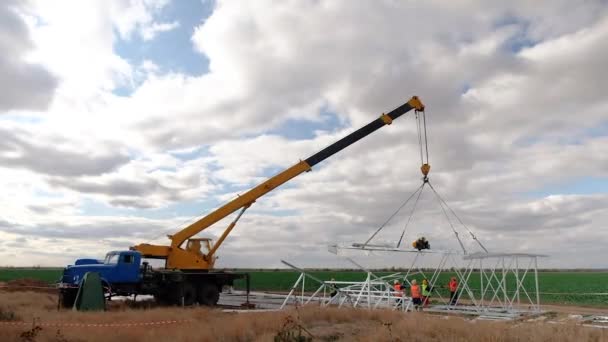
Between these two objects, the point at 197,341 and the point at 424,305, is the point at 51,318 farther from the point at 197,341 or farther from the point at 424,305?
the point at 424,305

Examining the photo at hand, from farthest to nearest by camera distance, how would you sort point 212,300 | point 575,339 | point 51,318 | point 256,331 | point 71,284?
point 212,300 → point 71,284 → point 51,318 → point 256,331 → point 575,339

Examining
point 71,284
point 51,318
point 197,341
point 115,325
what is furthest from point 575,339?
point 71,284

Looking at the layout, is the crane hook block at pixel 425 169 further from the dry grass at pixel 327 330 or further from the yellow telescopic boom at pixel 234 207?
the dry grass at pixel 327 330

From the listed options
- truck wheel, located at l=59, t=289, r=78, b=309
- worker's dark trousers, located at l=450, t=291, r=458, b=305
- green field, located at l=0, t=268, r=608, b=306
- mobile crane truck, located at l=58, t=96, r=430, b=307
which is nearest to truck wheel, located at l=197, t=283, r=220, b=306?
mobile crane truck, located at l=58, t=96, r=430, b=307

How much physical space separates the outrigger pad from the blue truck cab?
3.58 meters

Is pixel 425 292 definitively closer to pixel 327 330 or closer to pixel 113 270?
pixel 327 330

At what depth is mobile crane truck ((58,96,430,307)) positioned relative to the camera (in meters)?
24.1

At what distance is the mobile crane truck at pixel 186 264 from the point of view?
78.9 ft

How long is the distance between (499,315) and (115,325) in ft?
44.8

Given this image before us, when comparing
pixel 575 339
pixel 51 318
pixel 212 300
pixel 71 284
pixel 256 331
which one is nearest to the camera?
pixel 575 339

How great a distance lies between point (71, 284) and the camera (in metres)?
23.5

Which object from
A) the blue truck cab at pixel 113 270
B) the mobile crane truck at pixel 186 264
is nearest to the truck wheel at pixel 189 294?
the mobile crane truck at pixel 186 264

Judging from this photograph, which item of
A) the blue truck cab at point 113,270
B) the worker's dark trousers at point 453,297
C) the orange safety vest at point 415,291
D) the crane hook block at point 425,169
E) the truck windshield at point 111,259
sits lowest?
the worker's dark trousers at point 453,297

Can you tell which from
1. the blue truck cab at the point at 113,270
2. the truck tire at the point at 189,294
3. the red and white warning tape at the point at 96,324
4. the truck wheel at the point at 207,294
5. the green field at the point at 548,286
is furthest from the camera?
the green field at the point at 548,286
